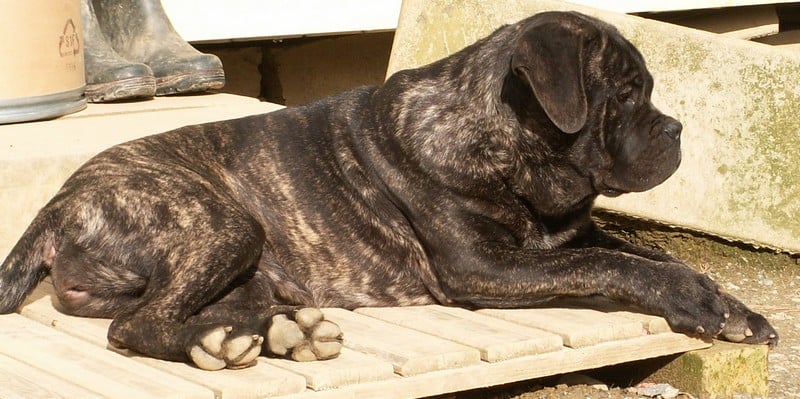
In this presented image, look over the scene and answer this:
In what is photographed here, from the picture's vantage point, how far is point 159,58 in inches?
316

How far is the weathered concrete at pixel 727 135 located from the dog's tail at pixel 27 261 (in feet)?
9.56

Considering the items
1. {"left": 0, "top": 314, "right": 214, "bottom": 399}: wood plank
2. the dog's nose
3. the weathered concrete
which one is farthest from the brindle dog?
the weathered concrete

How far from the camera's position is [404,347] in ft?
15.7

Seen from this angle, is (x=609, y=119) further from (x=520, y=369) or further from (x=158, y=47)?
(x=158, y=47)

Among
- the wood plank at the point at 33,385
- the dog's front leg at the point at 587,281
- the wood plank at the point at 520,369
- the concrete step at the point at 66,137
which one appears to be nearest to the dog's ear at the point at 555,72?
the dog's front leg at the point at 587,281

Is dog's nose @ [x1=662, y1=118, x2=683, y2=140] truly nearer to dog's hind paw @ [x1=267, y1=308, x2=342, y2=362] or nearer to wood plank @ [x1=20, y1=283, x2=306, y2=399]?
dog's hind paw @ [x1=267, y1=308, x2=342, y2=362]

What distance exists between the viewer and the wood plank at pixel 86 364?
4277 mm

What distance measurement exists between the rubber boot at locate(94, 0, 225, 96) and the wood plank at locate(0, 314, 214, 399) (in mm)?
3020

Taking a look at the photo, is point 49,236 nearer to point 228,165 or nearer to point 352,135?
point 228,165

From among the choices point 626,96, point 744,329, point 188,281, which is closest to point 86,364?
point 188,281

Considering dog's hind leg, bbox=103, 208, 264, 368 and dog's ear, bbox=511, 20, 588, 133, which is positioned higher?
dog's ear, bbox=511, 20, 588, 133

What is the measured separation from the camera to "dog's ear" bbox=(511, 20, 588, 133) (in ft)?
16.5

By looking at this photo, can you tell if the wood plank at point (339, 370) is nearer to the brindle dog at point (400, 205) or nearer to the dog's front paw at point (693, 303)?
the brindle dog at point (400, 205)

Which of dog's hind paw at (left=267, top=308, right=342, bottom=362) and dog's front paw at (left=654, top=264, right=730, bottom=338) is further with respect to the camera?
dog's front paw at (left=654, top=264, right=730, bottom=338)
